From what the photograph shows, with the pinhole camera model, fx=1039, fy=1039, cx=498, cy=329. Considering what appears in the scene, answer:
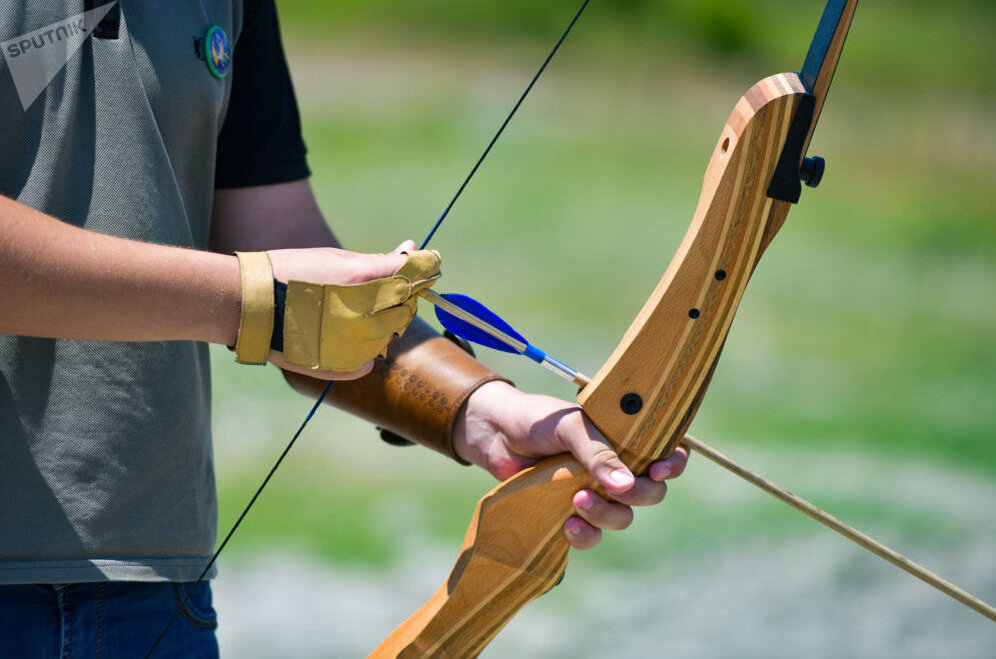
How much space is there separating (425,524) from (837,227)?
2.61 meters

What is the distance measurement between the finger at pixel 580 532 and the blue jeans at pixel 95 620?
1.13ft

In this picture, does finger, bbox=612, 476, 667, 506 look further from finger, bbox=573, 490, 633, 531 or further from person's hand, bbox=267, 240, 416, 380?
person's hand, bbox=267, 240, 416, 380

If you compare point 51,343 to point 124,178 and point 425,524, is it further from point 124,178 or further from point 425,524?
point 425,524

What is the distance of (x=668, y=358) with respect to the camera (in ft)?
2.83

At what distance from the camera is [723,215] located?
0.83 metres

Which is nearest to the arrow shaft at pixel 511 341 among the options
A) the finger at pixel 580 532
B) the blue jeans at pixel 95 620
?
the finger at pixel 580 532

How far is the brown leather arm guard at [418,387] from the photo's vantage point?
1.03m

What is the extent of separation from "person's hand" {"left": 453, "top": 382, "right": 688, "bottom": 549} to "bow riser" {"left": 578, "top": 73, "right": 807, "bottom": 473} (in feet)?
0.06

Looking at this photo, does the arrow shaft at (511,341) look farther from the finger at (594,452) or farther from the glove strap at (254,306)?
the glove strap at (254,306)

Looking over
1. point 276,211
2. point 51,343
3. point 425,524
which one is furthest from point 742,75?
point 51,343

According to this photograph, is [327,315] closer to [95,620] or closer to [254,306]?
[254,306]

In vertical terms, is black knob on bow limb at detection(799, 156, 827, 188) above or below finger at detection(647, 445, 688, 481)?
above

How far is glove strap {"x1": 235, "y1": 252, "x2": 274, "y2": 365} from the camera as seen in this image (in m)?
0.74

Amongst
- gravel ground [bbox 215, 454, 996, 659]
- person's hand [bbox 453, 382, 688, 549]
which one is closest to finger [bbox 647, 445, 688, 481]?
person's hand [bbox 453, 382, 688, 549]
